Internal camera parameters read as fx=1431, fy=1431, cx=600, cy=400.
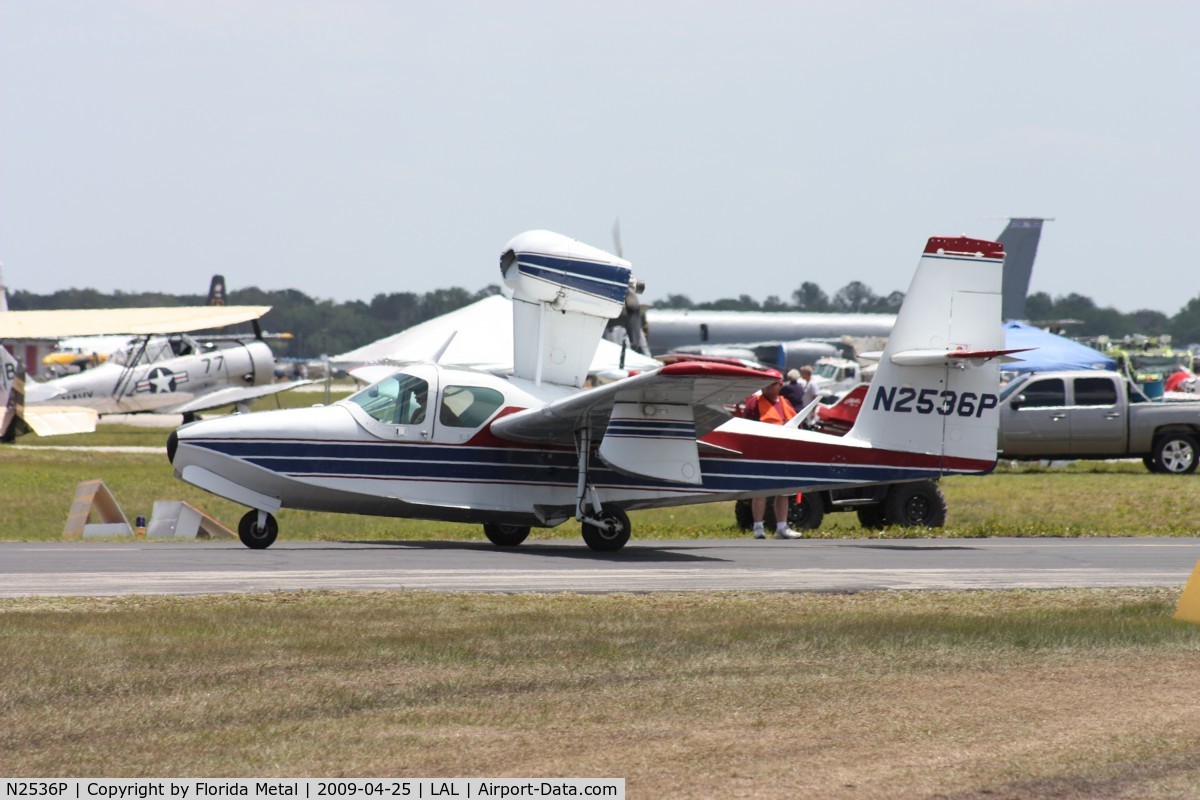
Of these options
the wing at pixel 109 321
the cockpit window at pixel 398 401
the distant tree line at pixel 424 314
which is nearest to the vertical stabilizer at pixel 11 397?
the wing at pixel 109 321

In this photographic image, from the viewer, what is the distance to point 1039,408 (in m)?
29.5

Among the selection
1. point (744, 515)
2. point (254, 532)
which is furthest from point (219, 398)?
point (254, 532)

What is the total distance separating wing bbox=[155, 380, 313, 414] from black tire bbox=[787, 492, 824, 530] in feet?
83.8

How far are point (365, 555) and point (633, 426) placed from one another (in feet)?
9.88

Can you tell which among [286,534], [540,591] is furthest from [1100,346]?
[540,591]

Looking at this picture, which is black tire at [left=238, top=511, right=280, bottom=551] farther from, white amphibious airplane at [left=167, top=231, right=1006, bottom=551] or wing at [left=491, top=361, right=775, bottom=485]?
wing at [left=491, top=361, right=775, bottom=485]

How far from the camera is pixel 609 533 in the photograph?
15.1 m

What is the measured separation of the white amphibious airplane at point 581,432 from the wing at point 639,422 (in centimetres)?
2

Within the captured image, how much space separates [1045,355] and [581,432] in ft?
82.3

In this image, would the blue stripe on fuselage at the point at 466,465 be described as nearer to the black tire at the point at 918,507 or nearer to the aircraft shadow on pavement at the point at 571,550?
the aircraft shadow on pavement at the point at 571,550

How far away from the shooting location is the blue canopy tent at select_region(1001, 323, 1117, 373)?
3644cm

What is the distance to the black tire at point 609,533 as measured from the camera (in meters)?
15.1

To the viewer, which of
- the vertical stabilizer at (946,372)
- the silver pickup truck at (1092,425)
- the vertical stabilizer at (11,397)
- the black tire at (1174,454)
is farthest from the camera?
the vertical stabilizer at (11,397)

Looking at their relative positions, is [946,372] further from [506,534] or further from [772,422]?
[506,534]
